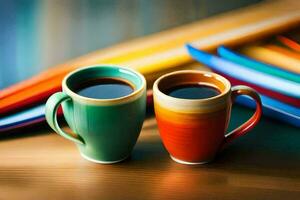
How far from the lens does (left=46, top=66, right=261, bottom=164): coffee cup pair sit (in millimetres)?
521

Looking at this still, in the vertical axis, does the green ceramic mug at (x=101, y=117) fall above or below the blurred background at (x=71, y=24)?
below

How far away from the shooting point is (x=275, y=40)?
714 mm

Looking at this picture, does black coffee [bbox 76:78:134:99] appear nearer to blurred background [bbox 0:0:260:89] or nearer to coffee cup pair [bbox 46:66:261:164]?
coffee cup pair [bbox 46:66:261:164]

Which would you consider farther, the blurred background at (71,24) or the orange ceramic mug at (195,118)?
the blurred background at (71,24)

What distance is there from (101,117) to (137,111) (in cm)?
4

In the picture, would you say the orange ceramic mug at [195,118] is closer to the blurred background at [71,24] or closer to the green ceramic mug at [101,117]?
the green ceramic mug at [101,117]

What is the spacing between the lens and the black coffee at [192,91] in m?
→ 0.55

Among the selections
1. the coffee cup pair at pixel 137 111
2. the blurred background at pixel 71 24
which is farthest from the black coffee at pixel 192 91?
the blurred background at pixel 71 24

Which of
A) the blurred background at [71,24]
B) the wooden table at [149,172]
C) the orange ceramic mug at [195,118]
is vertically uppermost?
the blurred background at [71,24]

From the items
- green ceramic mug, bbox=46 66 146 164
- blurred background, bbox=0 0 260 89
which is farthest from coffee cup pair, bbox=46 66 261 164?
blurred background, bbox=0 0 260 89

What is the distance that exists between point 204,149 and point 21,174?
0.65ft

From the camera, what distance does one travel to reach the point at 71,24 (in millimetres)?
698

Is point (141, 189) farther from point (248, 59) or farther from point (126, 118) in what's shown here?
point (248, 59)

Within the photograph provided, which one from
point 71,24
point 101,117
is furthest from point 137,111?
point 71,24
